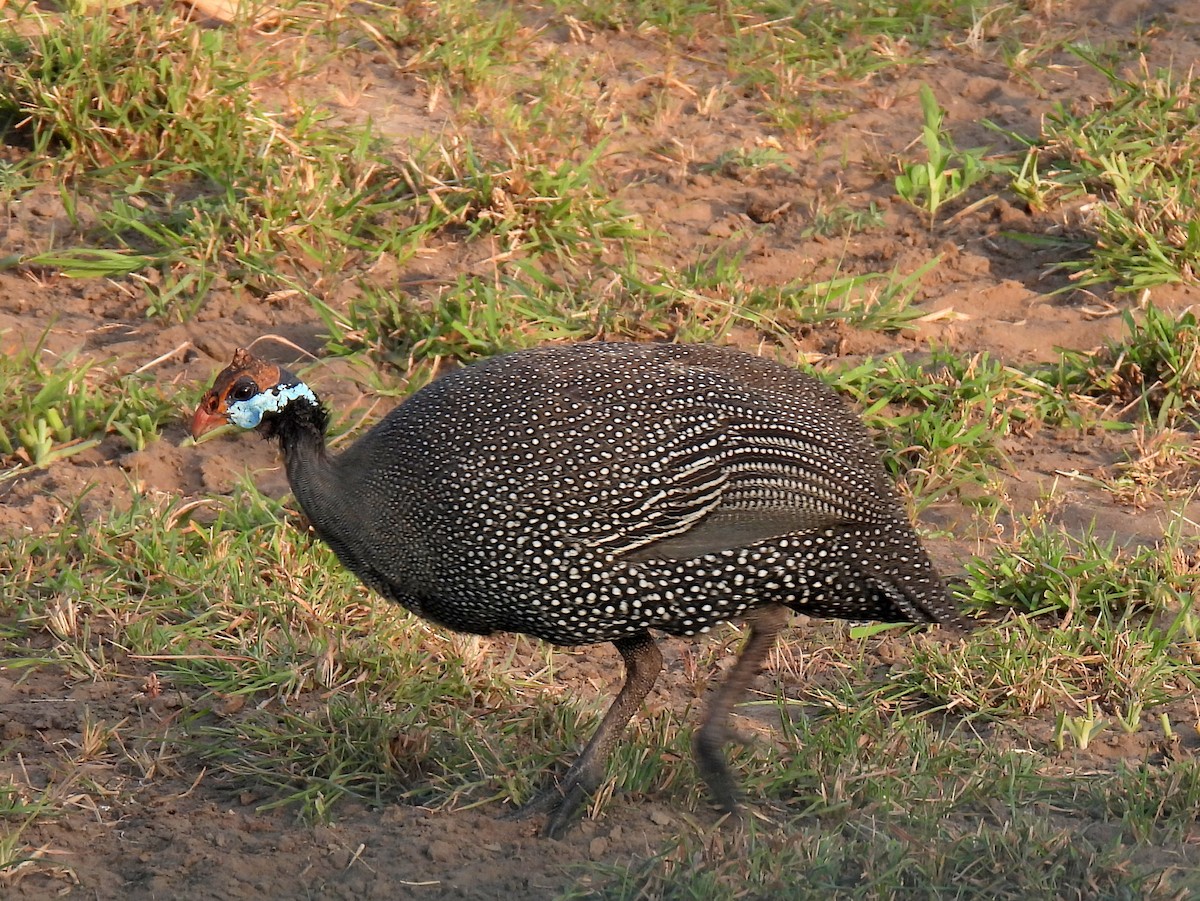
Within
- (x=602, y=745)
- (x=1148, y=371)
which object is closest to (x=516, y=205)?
(x=1148, y=371)

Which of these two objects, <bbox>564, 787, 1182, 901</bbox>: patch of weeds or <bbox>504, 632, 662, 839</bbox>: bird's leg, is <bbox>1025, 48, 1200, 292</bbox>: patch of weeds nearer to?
<bbox>504, 632, 662, 839</bbox>: bird's leg

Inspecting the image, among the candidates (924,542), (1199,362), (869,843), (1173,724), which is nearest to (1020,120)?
(1199,362)

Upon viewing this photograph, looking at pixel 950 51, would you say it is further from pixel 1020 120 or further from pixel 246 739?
pixel 246 739

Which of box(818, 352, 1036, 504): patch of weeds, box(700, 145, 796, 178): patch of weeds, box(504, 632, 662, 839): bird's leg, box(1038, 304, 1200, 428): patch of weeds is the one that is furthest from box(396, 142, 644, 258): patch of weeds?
box(504, 632, 662, 839): bird's leg

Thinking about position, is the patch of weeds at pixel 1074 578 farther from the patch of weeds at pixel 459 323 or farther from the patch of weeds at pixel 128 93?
the patch of weeds at pixel 128 93

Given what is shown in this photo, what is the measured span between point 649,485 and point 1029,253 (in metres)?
2.98

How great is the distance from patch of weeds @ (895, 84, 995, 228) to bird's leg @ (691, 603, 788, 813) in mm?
2794

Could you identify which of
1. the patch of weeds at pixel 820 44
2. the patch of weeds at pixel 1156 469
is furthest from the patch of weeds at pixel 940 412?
the patch of weeds at pixel 820 44

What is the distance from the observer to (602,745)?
392 cm

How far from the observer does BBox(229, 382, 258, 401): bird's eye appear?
387 cm

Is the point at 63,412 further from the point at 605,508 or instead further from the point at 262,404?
the point at 605,508

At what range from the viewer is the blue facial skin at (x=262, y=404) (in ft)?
12.7

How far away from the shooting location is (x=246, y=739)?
13.2 ft

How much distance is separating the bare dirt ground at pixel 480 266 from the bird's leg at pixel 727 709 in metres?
0.13
